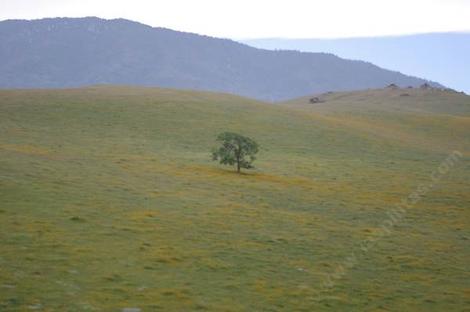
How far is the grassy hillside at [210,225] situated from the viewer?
1573cm

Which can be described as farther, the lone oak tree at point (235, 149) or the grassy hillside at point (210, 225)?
the lone oak tree at point (235, 149)

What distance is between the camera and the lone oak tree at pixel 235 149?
127 feet

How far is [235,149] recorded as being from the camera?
129 ft

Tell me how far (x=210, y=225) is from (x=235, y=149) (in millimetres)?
16964

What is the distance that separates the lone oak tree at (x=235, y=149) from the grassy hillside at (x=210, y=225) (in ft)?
3.10

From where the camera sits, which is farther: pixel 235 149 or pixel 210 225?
pixel 235 149

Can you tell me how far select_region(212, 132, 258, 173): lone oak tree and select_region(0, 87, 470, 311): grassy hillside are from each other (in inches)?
37.2

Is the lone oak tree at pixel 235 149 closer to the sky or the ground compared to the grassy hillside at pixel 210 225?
closer to the sky

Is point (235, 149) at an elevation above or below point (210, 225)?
above

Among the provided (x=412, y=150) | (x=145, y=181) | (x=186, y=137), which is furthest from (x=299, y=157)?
(x=145, y=181)

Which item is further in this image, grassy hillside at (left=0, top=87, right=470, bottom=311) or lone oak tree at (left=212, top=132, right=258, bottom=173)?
lone oak tree at (left=212, top=132, right=258, bottom=173)

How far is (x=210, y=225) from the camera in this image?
897 inches

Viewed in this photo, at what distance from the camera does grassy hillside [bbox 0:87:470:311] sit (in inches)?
619

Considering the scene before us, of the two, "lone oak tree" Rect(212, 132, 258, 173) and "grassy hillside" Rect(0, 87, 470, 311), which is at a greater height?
"lone oak tree" Rect(212, 132, 258, 173)
